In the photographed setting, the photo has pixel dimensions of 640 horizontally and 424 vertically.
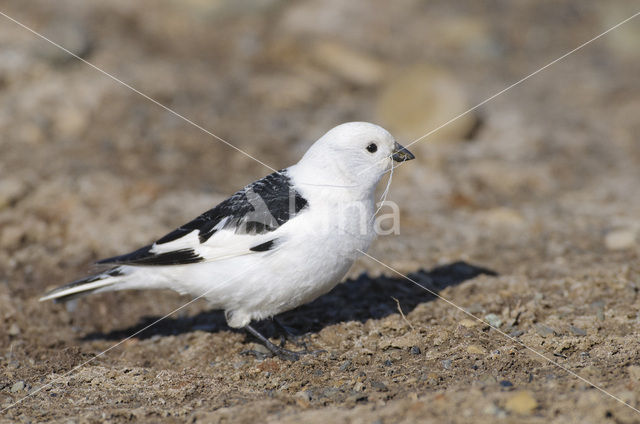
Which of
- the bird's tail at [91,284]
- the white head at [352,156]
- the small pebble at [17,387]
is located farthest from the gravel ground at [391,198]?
the white head at [352,156]

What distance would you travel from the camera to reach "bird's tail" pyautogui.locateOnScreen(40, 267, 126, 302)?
4324 millimetres

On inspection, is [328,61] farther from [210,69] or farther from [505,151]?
[505,151]

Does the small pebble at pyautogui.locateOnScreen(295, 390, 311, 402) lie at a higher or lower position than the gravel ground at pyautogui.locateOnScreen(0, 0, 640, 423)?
lower

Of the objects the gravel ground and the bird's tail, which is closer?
the gravel ground

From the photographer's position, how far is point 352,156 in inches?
162

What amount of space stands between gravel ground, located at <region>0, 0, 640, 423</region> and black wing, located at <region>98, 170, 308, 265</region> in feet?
2.30

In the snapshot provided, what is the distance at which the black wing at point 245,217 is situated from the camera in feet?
12.9

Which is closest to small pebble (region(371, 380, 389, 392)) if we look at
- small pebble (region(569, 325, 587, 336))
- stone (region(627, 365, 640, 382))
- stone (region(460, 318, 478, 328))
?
stone (region(460, 318, 478, 328))

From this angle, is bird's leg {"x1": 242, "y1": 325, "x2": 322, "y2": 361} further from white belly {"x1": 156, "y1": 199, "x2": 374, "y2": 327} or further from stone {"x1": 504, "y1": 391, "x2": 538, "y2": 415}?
stone {"x1": 504, "y1": 391, "x2": 538, "y2": 415}

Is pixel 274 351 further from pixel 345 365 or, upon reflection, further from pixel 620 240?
pixel 620 240

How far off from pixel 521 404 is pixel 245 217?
1.94 meters

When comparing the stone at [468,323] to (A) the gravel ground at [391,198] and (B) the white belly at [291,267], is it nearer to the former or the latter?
(A) the gravel ground at [391,198]

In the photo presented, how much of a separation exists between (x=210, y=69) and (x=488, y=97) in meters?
3.99

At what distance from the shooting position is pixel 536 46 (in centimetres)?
1113
